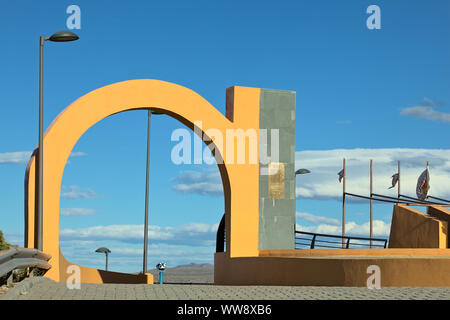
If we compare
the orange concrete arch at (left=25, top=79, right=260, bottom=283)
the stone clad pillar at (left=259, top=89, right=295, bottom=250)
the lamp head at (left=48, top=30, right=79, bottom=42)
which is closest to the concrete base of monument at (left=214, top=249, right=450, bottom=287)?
the stone clad pillar at (left=259, top=89, right=295, bottom=250)

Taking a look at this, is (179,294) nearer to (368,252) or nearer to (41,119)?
(41,119)

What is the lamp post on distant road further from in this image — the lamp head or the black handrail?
the black handrail

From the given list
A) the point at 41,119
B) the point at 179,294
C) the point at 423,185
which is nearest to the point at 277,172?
the point at 41,119

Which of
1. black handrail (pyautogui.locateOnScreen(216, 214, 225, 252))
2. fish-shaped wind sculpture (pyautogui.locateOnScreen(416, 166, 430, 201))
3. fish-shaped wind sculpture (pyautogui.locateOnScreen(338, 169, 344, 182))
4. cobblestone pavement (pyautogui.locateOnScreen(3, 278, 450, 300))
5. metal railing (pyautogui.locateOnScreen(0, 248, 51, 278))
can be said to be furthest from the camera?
fish-shaped wind sculpture (pyautogui.locateOnScreen(338, 169, 344, 182))

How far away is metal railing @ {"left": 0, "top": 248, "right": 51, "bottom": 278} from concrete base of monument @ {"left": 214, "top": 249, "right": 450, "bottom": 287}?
613 centimetres

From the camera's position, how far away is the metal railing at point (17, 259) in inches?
462

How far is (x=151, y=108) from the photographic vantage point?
22.0m

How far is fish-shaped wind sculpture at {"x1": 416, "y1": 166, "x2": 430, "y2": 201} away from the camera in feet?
101

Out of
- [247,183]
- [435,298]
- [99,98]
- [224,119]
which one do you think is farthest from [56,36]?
[435,298]

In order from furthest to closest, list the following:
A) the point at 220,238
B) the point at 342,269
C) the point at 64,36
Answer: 1. the point at 220,238
2. the point at 64,36
3. the point at 342,269

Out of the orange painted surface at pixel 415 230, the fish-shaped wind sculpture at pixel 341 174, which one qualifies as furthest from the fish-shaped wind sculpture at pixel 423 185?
the fish-shaped wind sculpture at pixel 341 174

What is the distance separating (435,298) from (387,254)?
857cm

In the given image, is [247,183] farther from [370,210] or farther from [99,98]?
[370,210]

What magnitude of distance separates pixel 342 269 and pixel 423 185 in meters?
15.0
